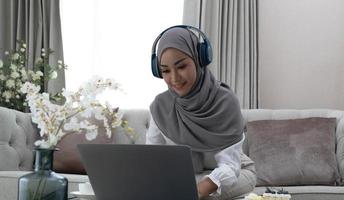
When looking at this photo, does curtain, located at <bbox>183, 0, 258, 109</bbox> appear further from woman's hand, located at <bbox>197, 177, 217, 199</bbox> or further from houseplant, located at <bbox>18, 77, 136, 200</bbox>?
houseplant, located at <bbox>18, 77, 136, 200</bbox>

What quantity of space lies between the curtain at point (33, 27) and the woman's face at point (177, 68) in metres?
2.33

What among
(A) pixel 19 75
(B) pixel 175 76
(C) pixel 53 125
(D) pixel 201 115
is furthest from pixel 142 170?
(A) pixel 19 75

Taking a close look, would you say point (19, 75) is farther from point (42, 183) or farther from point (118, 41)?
point (42, 183)

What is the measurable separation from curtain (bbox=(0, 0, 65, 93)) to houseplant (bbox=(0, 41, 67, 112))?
0.22 ft

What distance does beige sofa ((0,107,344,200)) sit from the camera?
259 cm

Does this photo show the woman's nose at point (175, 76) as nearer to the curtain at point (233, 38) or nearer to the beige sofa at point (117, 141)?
the beige sofa at point (117, 141)

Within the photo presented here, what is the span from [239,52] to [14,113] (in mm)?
1730

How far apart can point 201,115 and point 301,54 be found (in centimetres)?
220

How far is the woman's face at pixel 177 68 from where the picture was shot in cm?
190

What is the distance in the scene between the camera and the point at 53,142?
1.33 meters

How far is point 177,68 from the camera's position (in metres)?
1.91

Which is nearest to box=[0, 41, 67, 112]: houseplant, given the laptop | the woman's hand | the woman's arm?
the woman's arm

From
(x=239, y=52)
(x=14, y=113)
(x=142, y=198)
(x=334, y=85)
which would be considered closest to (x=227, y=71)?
(x=239, y=52)

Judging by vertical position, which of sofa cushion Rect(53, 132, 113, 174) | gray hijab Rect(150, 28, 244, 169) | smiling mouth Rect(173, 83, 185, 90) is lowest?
sofa cushion Rect(53, 132, 113, 174)
